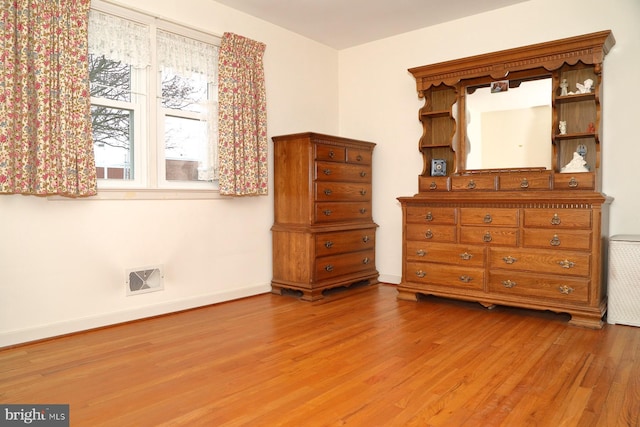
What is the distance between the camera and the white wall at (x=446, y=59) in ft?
11.2

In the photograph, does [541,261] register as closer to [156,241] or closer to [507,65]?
[507,65]

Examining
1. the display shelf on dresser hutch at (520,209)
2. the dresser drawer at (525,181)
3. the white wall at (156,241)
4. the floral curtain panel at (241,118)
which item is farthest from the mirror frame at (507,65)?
the floral curtain panel at (241,118)

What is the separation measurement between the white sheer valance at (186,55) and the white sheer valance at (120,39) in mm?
146

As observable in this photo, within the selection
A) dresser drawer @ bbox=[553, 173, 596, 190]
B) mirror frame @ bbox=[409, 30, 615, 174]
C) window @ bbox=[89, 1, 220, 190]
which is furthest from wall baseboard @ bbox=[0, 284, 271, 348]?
dresser drawer @ bbox=[553, 173, 596, 190]

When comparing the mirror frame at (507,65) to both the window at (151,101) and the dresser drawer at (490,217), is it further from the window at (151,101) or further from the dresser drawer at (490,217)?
the window at (151,101)

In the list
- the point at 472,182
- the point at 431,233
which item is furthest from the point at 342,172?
the point at 472,182

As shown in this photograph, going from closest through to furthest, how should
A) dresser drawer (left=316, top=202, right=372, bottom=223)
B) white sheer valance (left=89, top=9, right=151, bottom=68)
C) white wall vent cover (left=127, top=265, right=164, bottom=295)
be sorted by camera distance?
white sheer valance (left=89, top=9, right=151, bottom=68) < white wall vent cover (left=127, top=265, right=164, bottom=295) < dresser drawer (left=316, top=202, right=372, bottom=223)

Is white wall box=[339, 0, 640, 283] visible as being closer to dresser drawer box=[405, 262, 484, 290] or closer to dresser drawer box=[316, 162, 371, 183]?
dresser drawer box=[316, 162, 371, 183]

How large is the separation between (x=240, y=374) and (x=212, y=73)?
2.56m

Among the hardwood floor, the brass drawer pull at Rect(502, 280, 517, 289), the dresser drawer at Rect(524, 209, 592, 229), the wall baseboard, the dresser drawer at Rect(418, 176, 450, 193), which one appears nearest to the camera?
the hardwood floor

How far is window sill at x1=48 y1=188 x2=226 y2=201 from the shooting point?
3061mm

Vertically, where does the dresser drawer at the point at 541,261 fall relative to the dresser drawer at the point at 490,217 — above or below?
below

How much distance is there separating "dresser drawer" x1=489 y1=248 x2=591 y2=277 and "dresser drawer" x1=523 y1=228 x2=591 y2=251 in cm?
4

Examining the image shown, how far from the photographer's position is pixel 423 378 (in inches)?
88.0
